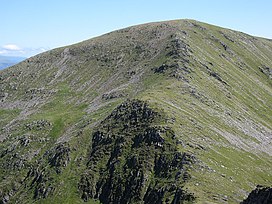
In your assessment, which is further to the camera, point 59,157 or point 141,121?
point 59,157

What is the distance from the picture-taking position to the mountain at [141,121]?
7488cm

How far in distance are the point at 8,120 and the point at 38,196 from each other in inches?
2582

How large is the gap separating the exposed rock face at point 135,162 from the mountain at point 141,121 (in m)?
0.29

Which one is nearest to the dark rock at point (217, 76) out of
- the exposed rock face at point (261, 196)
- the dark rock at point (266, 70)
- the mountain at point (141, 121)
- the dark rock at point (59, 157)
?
the mountain at point (141, 121)

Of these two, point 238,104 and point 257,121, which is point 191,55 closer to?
point 238,104

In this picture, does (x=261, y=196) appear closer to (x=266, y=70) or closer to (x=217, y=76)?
(x=217, y=76)

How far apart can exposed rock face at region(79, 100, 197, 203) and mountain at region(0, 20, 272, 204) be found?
0.29 m

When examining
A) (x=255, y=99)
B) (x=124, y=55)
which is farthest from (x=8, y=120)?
(x=255, y=99)

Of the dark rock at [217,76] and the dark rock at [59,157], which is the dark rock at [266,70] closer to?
the dark rock at [217,76]

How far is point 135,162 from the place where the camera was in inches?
3199

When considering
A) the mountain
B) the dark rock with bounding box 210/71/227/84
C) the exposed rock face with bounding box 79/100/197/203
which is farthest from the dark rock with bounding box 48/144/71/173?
the dark rock with bounding box 210/71/227/84

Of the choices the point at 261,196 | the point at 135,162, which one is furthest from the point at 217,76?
the point at 261,196

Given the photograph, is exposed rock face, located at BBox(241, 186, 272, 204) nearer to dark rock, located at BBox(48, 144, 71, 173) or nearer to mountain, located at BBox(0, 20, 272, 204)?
mountain, located at BBox(0, 20, 272, 204)

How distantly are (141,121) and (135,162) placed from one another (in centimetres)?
1529
